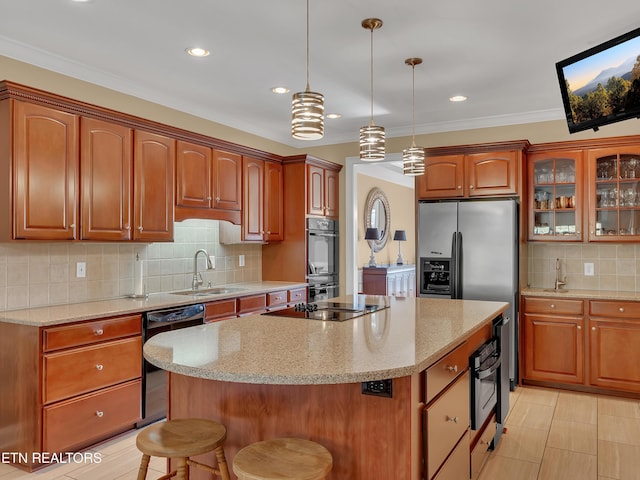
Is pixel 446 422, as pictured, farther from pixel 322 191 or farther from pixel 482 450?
pixel 322 191

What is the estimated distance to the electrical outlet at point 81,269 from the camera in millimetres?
3678

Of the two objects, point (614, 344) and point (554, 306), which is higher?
point (554, 306)

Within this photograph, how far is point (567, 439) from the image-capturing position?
340cm

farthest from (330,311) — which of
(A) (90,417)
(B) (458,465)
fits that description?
(A) (90,417)

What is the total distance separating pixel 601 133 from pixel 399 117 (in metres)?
1.92

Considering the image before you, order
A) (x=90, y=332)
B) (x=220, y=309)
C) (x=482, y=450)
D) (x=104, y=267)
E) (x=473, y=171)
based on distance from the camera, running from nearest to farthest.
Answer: (x=482, y=450) < (x=90, y=332) < (x=104, y=267) < (x=220, y=309) < (x=473, y=171)

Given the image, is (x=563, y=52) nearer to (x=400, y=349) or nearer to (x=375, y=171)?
(x=400, y=349)

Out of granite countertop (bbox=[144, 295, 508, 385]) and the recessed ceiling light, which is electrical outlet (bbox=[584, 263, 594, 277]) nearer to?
granite countertop (bbox=[144, 295, 508, 385])

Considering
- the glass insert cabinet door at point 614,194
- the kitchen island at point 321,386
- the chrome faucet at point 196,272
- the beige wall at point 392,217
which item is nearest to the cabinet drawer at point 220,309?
the chrome faucet at point 196,272

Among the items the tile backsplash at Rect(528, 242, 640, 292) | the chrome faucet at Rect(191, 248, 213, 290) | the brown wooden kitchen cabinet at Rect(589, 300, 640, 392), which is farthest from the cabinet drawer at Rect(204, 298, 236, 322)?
the brown wooden kitchen cabinet at Rect(589, 300, 640, 392)

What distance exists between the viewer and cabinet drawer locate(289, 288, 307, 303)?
5.14 m

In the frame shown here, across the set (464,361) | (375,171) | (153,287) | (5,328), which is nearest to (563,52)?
(464,361)

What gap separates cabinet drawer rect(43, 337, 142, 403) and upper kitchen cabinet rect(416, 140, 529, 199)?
3.09 meters

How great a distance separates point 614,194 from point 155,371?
419 cm
